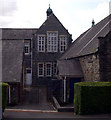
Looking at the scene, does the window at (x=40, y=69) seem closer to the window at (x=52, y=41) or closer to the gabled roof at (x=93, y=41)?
the window at (x=52, y=41)

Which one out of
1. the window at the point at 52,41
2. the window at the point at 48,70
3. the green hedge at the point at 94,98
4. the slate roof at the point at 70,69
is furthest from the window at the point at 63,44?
the green hedge at the point at 94,98

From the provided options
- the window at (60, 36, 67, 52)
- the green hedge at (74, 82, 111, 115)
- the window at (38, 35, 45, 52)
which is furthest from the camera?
the window at (60, 36, 67, 52)

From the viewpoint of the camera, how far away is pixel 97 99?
12383 mm

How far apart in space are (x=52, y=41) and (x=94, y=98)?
18978 mm

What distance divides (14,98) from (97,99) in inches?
302

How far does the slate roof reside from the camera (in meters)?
18.1

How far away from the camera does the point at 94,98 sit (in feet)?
40.5

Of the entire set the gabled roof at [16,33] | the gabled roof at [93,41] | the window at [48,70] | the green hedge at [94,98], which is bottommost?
the green hedge at [94,98]

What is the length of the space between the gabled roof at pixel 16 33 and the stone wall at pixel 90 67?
50.4 feet

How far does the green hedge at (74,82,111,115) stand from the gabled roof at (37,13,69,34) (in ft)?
62.2

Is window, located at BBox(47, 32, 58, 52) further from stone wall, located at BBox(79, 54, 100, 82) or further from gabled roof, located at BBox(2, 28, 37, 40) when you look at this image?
stone wall, located at BBox(79, 54, 100, 82)

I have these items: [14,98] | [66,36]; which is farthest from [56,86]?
[66,36]

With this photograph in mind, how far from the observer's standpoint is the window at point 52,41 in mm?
30297

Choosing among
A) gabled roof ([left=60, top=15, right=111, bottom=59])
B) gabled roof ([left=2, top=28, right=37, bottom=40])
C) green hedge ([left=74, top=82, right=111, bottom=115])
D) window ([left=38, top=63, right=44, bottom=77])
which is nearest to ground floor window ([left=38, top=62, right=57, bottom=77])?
window ([left=38, top=63, right=44, bottom=77])
